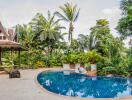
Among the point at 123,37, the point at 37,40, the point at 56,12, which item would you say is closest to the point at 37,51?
the point at 37,40

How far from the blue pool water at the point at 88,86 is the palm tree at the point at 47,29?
951 cm

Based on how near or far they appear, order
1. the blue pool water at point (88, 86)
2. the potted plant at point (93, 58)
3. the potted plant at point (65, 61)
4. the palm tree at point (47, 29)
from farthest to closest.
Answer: the palm tree at point (47, 29) < the potted plant at point (65, 61) < the potted plant at point (93, 58) < the blue pool water at point (88, 86)

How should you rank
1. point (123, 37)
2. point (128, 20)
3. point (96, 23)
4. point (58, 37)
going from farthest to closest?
point (96, 23)
point (58, 37)
point (123, 37)
point (128, 20)

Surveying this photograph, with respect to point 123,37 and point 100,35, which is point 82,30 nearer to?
point 100,35

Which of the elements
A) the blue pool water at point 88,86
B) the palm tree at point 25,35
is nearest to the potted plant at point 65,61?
the blue pool water at point 88,86

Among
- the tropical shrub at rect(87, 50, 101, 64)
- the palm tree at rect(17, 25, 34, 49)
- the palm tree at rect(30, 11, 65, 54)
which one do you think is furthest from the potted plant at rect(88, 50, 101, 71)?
the palm tree at rect(17, 25, 34, 49)

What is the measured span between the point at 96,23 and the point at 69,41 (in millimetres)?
6123

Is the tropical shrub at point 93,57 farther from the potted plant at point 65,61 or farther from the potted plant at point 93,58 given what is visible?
the potted plant at point 65,61

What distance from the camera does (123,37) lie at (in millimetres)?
29734

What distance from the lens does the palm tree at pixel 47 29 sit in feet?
128

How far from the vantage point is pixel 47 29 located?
1558 inches

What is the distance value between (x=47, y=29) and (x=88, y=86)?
20.2m

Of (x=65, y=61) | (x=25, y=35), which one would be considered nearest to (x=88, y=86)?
(x=65, y=61)

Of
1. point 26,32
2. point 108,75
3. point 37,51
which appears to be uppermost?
point 26,32
